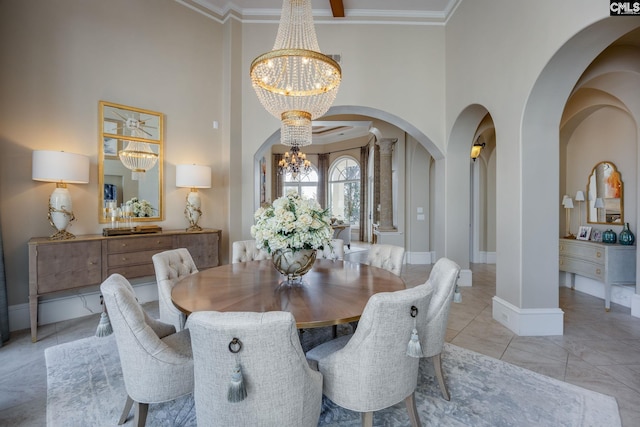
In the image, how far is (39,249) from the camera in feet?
9.23

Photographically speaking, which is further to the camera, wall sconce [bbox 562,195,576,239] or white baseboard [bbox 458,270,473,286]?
white baseboard [bbox 458,270,473,286]

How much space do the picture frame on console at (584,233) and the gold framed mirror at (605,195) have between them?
0.50 feet

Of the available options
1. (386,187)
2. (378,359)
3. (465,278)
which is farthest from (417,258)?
(378,359)

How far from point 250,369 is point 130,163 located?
3.68m

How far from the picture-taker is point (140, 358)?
1.46 meters

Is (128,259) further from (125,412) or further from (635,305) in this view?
(635,305)

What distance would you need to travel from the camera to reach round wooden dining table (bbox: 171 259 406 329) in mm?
1588

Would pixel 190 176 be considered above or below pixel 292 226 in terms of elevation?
above

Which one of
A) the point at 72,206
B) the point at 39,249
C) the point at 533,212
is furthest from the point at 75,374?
the point at 533,212

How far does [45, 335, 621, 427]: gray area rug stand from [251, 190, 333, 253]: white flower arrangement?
1.06 m

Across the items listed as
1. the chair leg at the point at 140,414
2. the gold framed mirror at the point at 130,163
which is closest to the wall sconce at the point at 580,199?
the chair leg at the point at 140,414

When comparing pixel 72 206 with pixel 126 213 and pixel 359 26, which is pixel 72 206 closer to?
pixel 126 213

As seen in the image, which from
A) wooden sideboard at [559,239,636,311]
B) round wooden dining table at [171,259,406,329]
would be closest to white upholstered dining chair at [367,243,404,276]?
round wooden dining table at [171,259,406,329]

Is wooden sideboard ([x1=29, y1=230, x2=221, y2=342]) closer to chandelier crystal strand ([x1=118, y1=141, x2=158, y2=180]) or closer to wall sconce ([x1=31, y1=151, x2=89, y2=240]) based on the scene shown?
wall sconce ([x1=31, y1=151, x2=89, y2=240])
